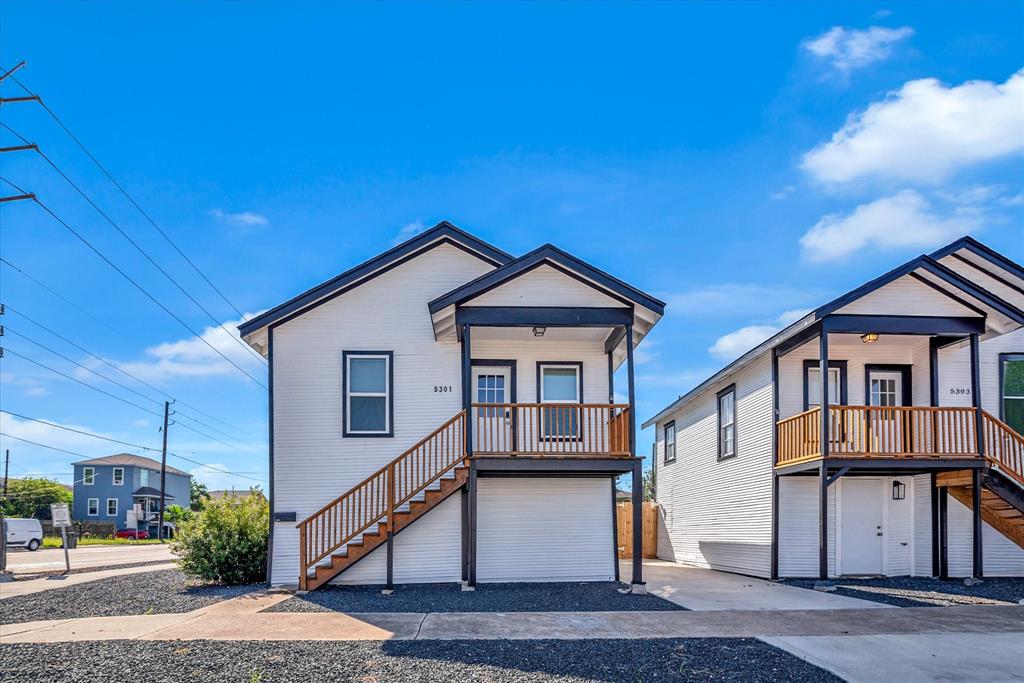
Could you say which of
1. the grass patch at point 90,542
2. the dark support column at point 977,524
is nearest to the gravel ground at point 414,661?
the dark support column at point 977,524

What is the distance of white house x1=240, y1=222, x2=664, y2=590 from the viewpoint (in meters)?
15.2

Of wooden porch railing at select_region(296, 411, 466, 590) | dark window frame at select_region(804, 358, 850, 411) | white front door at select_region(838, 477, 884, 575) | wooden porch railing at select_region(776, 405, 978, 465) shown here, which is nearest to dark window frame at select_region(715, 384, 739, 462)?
dark window frame at select_region(804, 358, 850, 411)

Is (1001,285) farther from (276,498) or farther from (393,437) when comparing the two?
(276,498)

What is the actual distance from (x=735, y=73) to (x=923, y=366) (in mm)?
7185

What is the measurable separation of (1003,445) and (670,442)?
11.0 meters

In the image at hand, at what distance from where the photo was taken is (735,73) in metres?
15.5

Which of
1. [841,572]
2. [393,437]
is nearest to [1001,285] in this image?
[841,572]

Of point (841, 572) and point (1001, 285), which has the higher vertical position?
point (1001, 285)

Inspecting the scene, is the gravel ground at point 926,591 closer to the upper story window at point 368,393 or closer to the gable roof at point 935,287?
the gable roof at point 935,287

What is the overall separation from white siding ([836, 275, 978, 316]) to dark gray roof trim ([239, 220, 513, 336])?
A: 23.0 feet

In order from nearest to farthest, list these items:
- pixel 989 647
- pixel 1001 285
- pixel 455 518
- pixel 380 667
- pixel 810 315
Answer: pixel 380 667 → pixel 989 647 → pixel 810 315 → pixel 455 518 → pixel 1001 285

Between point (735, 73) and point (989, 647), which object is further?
point (735, 73)

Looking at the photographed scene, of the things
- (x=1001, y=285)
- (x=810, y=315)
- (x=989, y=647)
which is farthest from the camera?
(x=1001, y=285)

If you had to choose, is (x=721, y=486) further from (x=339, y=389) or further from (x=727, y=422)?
(x=339, y=389)
